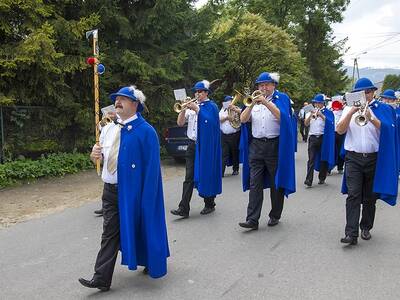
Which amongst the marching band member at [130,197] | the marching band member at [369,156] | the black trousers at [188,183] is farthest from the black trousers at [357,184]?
the marching band member at [130,197]

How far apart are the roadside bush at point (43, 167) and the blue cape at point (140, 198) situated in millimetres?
6467

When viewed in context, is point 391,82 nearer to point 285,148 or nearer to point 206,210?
point 206,210

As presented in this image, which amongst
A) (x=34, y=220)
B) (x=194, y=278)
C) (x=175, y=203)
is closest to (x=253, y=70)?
(x=175, y=203)

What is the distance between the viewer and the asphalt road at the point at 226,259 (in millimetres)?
A: 4723

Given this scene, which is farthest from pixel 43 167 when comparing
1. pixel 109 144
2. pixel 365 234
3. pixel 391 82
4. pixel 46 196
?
pixel 391 82

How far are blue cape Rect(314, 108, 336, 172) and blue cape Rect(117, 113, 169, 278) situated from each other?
22.8 ft

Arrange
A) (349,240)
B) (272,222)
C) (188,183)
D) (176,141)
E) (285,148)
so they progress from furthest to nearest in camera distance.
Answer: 1. (176,141)
2. (188,183)
3. (272,222)
4. (285,148)
5. (349,240)

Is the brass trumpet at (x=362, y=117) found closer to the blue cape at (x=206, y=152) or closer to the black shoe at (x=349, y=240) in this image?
the black shoe at (x=349, y=240)

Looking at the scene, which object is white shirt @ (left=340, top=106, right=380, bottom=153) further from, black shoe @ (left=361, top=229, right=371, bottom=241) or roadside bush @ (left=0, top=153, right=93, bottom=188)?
roadside bush @ (left=0, top=153, right=93, bottom=188)

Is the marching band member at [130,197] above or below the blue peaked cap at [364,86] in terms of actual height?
below

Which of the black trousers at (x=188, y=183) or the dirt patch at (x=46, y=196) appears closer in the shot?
the black trousers at (x=188, y=183)

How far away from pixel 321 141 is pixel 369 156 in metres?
5.05

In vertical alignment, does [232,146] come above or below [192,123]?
below

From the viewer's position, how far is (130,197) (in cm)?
459
